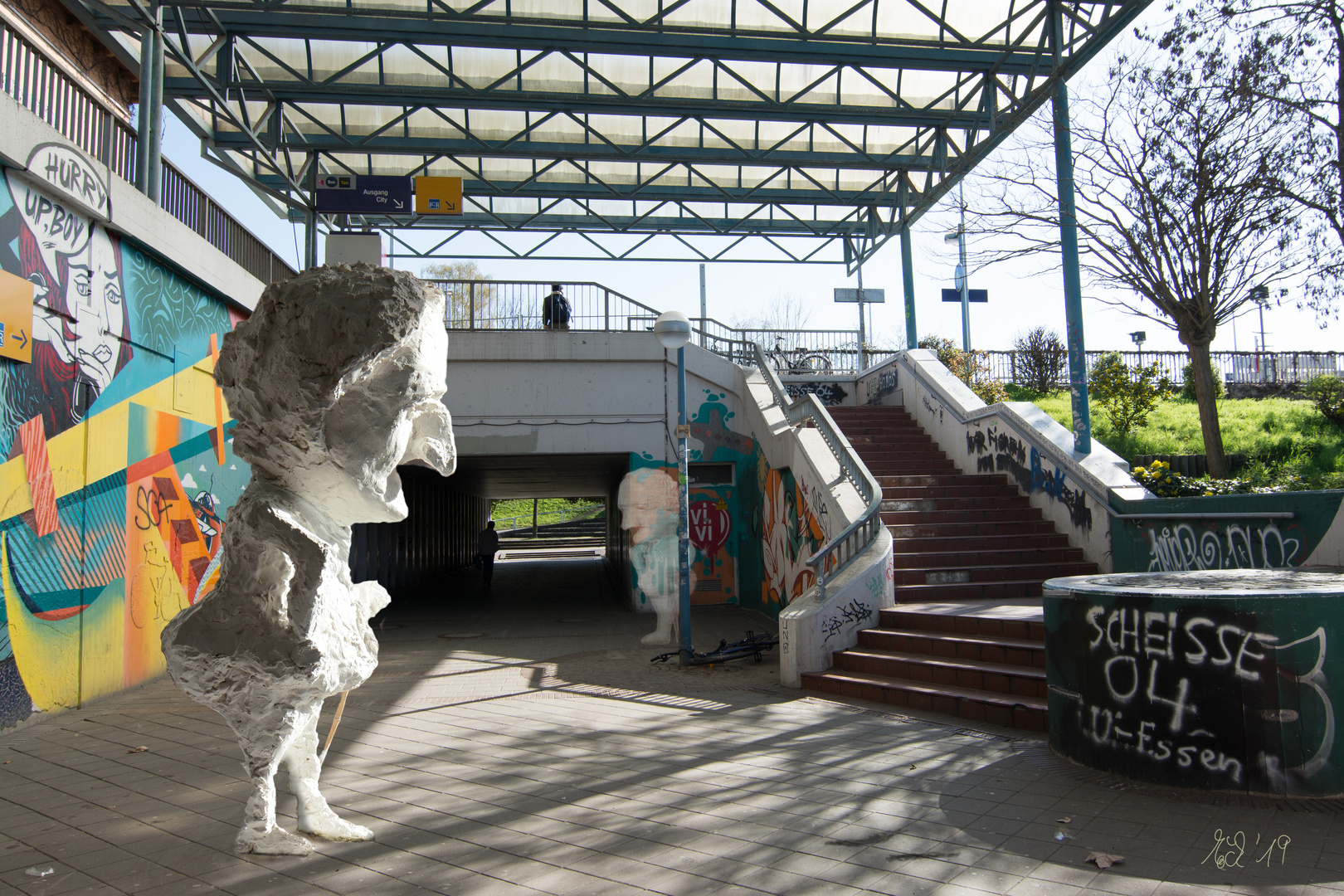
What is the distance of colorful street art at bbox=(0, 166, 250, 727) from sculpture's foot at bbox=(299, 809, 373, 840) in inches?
165

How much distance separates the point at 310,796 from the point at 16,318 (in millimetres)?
5314

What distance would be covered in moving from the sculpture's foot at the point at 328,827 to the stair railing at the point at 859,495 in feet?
17.4

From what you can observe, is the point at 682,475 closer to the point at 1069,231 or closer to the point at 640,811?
the point at 640,811

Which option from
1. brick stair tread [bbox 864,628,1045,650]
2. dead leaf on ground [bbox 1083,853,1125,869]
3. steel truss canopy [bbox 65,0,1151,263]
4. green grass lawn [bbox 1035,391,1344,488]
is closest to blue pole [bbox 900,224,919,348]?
steel truss canopy [bbox 65,0,1151,263]

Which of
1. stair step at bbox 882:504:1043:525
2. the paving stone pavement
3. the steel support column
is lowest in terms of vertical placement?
the paving stone pavement

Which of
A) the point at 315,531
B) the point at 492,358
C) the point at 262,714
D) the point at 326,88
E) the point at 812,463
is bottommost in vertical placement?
the point at 262,714

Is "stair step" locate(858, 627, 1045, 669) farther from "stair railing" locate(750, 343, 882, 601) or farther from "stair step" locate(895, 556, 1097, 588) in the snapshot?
"stair step" locate(895, 556, 1097, 588)

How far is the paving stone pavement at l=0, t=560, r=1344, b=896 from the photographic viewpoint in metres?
3.59

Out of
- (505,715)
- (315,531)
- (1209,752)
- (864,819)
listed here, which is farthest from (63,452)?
(1209,752)

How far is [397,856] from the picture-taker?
3895 millimetres

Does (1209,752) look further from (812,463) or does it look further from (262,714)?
(812,463)

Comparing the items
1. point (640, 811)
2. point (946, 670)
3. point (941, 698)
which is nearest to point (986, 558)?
point (946, 670)

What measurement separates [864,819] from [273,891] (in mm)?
2939

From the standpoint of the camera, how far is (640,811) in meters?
4.50
